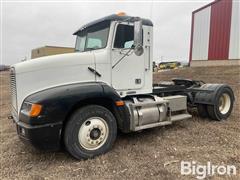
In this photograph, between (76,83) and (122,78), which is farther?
(122,78)

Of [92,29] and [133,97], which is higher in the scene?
[92,29]

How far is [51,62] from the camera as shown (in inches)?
142

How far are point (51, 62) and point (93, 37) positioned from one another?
1.25 meters

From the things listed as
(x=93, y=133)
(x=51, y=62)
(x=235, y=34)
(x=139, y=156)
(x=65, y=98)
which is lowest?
(x=139, y=156)

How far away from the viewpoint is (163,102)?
15.5 feet

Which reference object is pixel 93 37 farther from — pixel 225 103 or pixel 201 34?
pixel 201 34

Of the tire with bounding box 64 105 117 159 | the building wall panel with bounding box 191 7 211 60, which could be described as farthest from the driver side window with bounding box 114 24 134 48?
the building wall panel with bounding box 191 7 211 60

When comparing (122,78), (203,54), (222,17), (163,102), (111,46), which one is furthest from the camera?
(203,54)

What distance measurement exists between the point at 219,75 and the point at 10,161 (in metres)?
14.2

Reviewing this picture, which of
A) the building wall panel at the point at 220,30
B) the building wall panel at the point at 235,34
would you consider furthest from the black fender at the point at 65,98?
the building wall panel at the point at 220,30

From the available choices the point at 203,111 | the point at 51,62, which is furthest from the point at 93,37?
the point at 203,111

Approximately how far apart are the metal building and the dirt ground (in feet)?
51.8

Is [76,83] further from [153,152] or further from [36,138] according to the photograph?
[153,152]

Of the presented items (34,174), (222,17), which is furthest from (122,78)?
(222,17)
